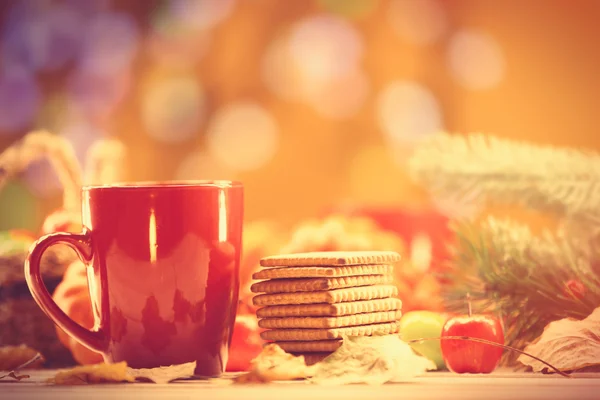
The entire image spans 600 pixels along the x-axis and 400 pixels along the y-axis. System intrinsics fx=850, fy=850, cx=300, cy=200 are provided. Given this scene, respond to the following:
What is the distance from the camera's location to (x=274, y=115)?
6.56 feet

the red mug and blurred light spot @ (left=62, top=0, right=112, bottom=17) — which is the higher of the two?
blurred light spot @ (left=62, top=0, right=112, bottom=17)

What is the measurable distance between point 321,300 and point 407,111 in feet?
4.57

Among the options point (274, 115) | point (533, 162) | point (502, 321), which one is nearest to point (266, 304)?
point (502, 321)

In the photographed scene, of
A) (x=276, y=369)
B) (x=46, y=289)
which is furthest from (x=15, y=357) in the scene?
(x=276, y=369)

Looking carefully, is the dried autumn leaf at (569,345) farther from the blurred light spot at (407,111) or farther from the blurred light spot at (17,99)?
the blurred light spot at (17,99)

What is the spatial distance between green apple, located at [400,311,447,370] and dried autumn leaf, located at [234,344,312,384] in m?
0.14

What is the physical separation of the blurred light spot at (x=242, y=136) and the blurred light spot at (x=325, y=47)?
15 centimetres

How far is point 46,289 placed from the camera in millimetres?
656

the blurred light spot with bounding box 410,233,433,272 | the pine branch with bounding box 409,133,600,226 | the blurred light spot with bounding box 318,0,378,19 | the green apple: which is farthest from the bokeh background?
the green apple

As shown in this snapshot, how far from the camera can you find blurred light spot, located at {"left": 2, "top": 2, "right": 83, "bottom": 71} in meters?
1.97

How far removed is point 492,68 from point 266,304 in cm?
139

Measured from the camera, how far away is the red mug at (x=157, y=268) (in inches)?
25.2

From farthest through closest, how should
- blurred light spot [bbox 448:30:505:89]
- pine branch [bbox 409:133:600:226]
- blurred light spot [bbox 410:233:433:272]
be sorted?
blurred light spot [bbox 448:30:505:89] → blurred light spot [bbox 410:233:433:272] → pine branch [bbox 409:133:600:226]

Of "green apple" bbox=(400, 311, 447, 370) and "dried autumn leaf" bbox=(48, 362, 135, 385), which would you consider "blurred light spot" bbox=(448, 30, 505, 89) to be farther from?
"dried autumn leaf" bbox=(48, 362, 135, 385)
